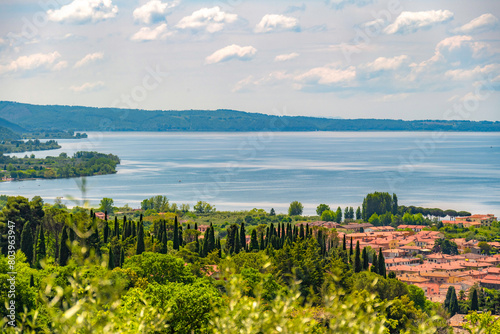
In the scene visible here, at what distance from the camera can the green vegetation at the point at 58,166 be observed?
9950 centimetres

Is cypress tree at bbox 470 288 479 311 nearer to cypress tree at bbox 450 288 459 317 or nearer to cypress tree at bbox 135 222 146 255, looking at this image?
cypress tree at bbox 450 288 459 317

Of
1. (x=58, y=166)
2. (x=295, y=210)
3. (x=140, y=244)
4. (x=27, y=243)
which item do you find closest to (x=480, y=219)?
(x=295, y=210)

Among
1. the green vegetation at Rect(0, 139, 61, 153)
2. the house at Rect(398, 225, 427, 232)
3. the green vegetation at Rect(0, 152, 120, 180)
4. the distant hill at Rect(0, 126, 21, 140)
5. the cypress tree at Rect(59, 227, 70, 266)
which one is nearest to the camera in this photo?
the cypress tree at Rect(59, 227, 70, 266)

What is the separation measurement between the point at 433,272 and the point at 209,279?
24150mm

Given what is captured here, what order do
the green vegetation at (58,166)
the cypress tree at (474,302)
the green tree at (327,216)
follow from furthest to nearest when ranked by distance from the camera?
the green vegetation at (58,166), the green tree at (327,216), the cypress tree at (474,302)

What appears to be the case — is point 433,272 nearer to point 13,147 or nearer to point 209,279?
point 209,279

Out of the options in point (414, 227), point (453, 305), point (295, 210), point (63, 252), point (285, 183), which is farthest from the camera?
point (285, 183)

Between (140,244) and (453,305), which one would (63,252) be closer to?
(140,244)

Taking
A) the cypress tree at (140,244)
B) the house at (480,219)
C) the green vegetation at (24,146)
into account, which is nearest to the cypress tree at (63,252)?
the cypress tree at (140,244)

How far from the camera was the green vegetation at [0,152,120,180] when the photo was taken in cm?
9950

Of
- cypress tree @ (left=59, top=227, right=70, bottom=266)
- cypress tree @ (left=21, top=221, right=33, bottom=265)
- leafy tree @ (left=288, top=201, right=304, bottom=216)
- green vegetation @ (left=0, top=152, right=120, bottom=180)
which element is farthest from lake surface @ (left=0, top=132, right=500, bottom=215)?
cypress tree @ (left=59, top=227, right=70, bottom=266)

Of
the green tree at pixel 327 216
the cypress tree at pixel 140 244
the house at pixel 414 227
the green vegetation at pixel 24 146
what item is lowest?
the house at pixel 414 227

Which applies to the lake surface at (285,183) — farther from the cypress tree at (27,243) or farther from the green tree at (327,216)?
the cypress tree at (27,243)

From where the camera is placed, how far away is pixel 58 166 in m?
105
